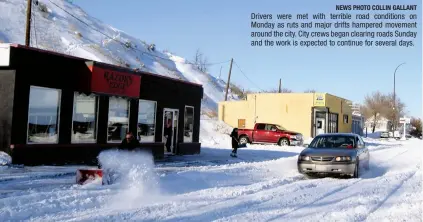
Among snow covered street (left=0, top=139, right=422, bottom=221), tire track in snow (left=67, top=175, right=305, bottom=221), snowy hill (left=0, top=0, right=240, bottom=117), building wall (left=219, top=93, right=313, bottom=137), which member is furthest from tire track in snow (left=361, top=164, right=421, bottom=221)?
snowy hill (left=0, top=0, right=240, bottom=117)

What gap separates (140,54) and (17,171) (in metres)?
67.7

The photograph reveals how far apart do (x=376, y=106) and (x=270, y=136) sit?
8153 centimetres

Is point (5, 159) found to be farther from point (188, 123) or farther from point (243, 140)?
point (243, 140)

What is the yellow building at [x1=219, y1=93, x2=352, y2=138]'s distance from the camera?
4403 cm

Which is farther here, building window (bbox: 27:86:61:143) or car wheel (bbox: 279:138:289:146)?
car wheel (bbox: 279:138:289:146)

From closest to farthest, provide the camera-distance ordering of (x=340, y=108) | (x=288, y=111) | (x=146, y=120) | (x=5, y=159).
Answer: (x=5, y=159)
(x=146, y=120)
(x=288, y=111)
(x=340, y=108)

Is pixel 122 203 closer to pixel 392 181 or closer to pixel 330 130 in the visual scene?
pixel 392 181

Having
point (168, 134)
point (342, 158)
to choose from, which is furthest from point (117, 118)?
point (342, 158)

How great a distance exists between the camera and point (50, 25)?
63.2m

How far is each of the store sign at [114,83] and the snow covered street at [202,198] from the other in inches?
135

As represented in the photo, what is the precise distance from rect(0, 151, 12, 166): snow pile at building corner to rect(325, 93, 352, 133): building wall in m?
35.1

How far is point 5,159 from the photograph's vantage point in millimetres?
13234

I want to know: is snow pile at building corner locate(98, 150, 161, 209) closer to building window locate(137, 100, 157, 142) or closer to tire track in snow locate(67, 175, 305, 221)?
tire track in snow locate(67, 175, 305, 221)

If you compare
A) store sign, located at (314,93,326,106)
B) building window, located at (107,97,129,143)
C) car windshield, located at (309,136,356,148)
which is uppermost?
store sign, located at (314,93,326,106)
